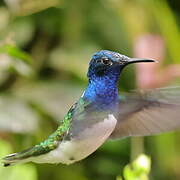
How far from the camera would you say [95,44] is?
2.69m

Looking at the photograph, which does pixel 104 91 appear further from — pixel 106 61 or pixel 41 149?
pixel 41 149

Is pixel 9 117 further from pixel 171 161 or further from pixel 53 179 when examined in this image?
pixel 171 161

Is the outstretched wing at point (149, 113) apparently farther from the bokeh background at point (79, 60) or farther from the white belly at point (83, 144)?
the bokeh background at point (79, 60)

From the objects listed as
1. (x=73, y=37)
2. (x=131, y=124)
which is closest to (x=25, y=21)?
(x=73, y=37)

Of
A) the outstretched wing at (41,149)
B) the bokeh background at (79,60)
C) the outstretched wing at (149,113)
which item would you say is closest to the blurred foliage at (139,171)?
the outstretched wing at (149,113)

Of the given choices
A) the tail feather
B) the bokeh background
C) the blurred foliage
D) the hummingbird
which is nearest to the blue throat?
the hummingbird

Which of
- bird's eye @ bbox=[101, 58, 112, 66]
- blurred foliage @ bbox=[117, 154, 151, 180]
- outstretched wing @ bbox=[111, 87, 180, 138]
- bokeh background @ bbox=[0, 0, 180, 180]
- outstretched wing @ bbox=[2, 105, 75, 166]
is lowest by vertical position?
blurred foliage @ bbox=[117, 154, 151, 180]

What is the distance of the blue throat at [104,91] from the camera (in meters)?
0.80

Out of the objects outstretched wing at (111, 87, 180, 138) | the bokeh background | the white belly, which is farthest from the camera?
the bokeh background

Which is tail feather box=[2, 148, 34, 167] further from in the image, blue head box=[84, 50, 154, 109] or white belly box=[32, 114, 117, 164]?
blue head box=[84, 50, 154, 109]

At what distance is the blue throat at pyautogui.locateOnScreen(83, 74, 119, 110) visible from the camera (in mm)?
801

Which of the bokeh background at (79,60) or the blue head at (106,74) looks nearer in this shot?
the blue head at (106,74)

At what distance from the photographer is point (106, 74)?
2.64 feet

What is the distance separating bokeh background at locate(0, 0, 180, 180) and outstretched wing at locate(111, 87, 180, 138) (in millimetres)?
1085
